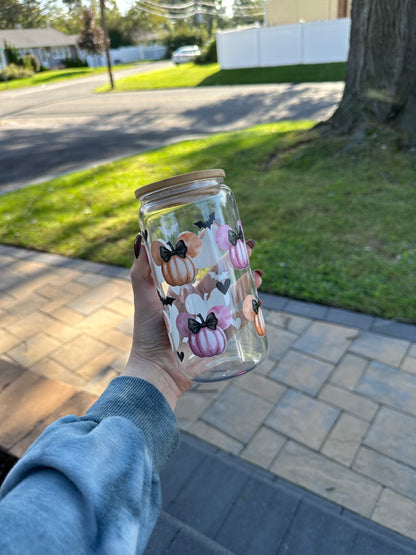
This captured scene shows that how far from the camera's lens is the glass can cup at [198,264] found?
4.91 feet

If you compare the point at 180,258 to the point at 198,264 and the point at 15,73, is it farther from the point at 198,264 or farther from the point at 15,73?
the point at 15,73

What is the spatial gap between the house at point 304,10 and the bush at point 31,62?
1786cm

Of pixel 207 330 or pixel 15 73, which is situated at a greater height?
pixel 15 73

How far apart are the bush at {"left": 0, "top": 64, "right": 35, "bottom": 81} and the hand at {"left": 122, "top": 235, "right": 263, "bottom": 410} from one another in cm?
2957

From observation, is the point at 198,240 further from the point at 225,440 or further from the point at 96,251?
the point at 96,251

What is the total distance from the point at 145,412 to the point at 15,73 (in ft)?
113

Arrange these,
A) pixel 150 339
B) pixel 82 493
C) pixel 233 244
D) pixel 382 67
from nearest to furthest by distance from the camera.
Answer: pixel 82 493
pixel 233 244
pixel 150 339
pixel 382 67

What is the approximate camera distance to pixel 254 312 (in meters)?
1.68

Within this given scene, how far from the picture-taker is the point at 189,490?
2.44 metres

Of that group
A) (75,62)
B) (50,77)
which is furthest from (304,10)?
(75,62)

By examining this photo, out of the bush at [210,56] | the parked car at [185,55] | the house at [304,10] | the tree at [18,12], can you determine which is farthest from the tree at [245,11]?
the tree at [18,12]

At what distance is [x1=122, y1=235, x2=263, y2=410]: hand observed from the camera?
67.5 inches

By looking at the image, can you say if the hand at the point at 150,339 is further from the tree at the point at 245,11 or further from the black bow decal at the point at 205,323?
the tree at the point at 245,11

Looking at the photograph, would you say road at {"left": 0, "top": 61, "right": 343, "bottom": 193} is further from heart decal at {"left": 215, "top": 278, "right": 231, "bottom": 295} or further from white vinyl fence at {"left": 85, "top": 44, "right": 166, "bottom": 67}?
white vinyl fence at {"left": 85, "top": 44, "right": 166, "bottom": 67}
